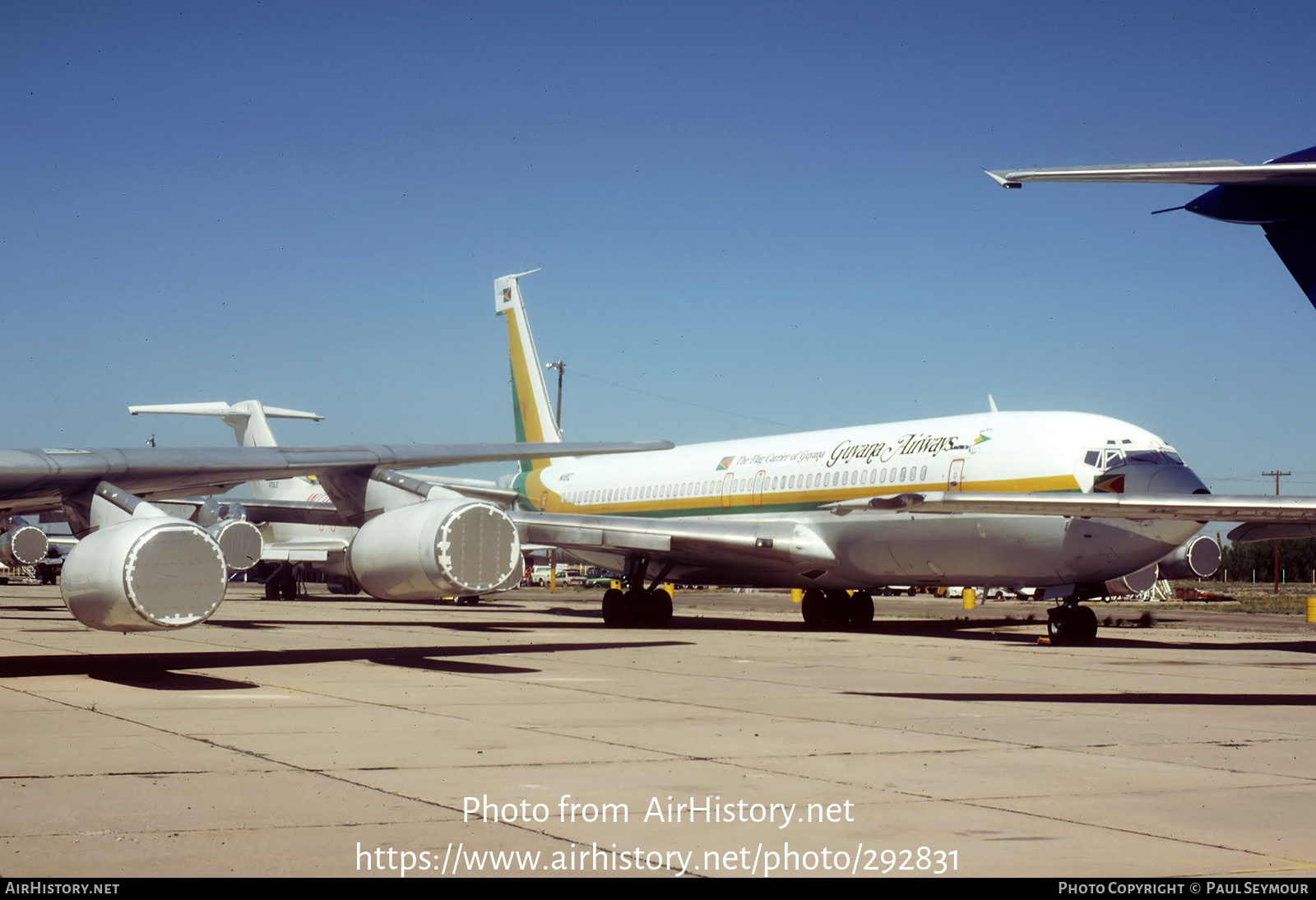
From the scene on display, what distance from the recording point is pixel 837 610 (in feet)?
83.8

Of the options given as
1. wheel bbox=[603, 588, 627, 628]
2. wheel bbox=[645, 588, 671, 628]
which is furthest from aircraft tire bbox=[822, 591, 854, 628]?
wheel bbox=[603, 588, 627, 628]

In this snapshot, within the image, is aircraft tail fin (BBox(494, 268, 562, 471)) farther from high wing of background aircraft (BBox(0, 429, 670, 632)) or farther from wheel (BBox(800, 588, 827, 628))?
high wing of background aircraft (BBox(0, 429, 670, 632))

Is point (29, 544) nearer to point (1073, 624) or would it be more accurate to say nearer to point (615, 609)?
point (615, 609)

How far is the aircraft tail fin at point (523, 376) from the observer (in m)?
31.8

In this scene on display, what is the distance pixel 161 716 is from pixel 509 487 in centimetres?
2281

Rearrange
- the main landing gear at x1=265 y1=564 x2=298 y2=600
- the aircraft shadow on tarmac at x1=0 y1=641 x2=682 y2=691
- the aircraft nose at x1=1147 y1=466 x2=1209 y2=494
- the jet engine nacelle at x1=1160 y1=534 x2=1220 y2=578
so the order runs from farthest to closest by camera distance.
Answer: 1. the main landing gear at x1=265 y1=564 x2=298 y2=600
2. the jet engine nacelle at x1=1160 y1=534 x2=1220 y2=578
3. the aircraft nose at x1=1147 y1=466 x2=1209 y2=494
4. the aircraft shadow on tarmac at x1=0 y1=641 x2=682 y2=691

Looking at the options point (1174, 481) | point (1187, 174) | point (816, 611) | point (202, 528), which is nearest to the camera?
point (1187, 174)

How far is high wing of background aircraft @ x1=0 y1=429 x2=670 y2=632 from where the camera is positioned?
1131 cm

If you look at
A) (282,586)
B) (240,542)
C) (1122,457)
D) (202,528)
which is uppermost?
(1122,457)

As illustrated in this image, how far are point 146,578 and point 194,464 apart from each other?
210 centimetres

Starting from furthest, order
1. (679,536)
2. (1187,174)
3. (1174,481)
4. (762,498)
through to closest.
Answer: (762,498) < (679,536) < (1174,481) < (1187,174)

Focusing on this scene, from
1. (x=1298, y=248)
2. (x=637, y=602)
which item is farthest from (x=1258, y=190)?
(x=637, y=602)

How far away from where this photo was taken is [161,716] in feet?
32.1

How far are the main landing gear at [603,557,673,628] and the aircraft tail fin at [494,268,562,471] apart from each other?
6.86 meters
